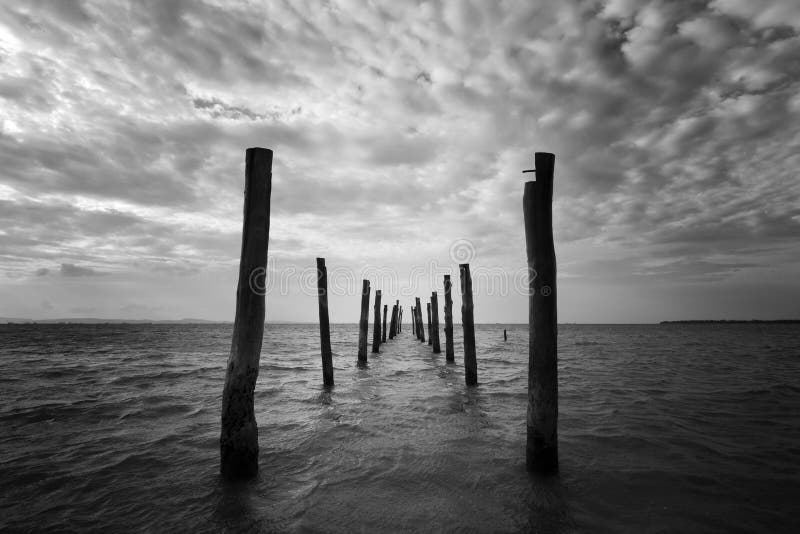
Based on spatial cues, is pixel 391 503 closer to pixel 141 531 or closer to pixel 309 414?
pixel 141 531

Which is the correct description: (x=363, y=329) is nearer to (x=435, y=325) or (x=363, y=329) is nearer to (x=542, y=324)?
(x=435, y=325)

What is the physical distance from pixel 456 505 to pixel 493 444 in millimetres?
2034

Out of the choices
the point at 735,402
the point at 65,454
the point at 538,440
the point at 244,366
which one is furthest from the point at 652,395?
the point at 65,454

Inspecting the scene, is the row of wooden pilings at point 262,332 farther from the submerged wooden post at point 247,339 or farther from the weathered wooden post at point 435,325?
the weathered wooden post at point 435,325

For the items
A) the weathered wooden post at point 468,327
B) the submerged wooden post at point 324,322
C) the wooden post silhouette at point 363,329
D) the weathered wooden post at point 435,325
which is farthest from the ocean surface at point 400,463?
the weathered wooden post at point 435,325

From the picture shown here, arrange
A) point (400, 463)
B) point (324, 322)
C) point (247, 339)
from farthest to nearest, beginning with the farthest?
point (324, 322) < point (400, 463) < point (247, 339)

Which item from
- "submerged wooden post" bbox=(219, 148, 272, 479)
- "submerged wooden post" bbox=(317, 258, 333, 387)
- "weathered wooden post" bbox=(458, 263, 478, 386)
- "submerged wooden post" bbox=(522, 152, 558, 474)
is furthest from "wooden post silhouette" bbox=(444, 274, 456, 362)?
"submerged wooden post" bbox=(219, 148, 272, 479)

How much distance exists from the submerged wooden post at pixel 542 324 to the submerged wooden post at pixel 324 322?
7.17 m

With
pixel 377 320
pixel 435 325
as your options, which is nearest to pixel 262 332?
pixel 377 320

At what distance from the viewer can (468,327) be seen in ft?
35.6

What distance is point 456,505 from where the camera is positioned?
3611 millimetres

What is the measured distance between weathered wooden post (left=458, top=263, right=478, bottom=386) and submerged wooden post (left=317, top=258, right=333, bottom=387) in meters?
3.84

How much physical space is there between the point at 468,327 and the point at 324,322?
411 centimetres

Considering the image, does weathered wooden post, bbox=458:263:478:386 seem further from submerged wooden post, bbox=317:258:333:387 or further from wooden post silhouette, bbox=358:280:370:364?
wooden post silhouette, bbox=358:280:370:364
